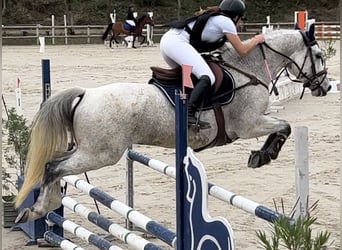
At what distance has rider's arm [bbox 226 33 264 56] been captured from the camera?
4527mm

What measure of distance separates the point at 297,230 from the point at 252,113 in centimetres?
253

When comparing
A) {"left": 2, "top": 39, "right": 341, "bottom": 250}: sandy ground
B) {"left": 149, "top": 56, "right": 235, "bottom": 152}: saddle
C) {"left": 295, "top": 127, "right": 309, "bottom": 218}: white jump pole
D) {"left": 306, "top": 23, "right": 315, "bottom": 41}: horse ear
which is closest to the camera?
{"left": 295, "top": 127, "right": 309, "bottom": 218}: white jump pole

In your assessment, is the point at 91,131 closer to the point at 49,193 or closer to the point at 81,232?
the point at 49,193

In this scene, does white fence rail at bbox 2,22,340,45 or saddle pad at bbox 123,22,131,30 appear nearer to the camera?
saddle pad at bbox 123,22,131,30

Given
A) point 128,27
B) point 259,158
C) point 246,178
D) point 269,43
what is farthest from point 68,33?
point 259,158

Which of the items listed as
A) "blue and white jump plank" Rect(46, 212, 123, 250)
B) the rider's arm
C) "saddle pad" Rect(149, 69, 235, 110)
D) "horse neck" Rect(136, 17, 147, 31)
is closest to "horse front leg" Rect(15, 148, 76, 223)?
"blue and white jump plank" Rect(46, 212, 123, 250)

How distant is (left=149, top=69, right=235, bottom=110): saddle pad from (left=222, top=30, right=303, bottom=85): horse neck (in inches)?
3.7

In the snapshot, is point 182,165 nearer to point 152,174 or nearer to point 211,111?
point 211,111

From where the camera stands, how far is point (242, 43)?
4684 mm

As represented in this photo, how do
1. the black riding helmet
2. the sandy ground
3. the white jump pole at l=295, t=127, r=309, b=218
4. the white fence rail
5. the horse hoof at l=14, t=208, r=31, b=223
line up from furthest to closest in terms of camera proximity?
1. the white fence rail
2. the sandy ground
3. the black riding helmet
4. the horse hoof at l=14, t=208, r=31, b=223
5. the white jump pole at l=295, t=127, r=309, b=218

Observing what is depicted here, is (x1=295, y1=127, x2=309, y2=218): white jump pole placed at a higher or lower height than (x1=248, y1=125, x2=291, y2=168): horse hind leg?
higher

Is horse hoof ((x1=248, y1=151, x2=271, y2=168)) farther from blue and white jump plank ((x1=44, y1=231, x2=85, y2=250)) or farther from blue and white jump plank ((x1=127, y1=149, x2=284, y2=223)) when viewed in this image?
blue and white jump plank ((x1=44, y1=231, x2=85, y2=250))

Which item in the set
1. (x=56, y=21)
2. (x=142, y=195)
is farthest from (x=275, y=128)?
(x=56, y=21)

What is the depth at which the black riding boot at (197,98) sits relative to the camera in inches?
173
